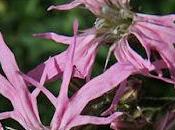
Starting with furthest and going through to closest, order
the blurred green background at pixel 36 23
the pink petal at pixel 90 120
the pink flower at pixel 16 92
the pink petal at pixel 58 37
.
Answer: the blurred green background at pixel 36 23 → the pink petal at pixel 58 37 → the pink flower at pixel 16 92 → the pink petal at pixel 90 120

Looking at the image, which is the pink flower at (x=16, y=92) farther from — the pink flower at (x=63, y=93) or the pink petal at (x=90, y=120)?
the pink petal at (x=90, y=120)

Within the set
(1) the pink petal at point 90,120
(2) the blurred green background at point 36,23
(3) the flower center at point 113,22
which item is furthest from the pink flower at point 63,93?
(2) the blurred green background at point 36,23

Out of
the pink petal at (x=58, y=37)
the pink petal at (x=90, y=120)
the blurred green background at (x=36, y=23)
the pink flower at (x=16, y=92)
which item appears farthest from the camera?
the blurred green background at (x=36, y=23)

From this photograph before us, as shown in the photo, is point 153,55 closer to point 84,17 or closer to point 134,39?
point 134,39

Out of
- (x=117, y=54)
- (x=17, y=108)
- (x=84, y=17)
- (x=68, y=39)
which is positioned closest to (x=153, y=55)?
(x=117, y=54)

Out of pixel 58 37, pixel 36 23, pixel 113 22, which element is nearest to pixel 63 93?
pixel 58 37

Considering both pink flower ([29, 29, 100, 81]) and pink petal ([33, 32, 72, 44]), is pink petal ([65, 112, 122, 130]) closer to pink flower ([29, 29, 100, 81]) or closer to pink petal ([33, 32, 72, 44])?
pink flower ([29, 29, 100, 81])
